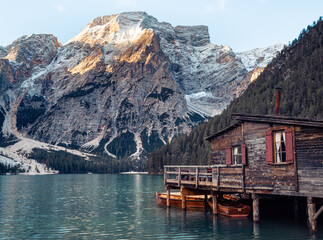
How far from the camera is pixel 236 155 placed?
36.8 metres

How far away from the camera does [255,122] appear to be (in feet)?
111

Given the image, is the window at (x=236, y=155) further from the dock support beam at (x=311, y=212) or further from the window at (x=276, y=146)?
the dock support beam at (x=311, y=212)

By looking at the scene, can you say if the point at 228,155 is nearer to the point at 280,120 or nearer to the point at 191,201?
the point at 280,120

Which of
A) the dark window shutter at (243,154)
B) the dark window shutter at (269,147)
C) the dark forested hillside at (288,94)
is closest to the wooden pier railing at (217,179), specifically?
the dark window shutter at (243,154)

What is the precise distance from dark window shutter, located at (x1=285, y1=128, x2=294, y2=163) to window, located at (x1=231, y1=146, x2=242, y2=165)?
22.5ft

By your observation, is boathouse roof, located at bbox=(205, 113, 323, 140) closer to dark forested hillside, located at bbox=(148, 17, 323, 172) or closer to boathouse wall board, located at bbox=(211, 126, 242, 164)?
boathouse wall board, located at bbox=(211, 126, 242, 164)

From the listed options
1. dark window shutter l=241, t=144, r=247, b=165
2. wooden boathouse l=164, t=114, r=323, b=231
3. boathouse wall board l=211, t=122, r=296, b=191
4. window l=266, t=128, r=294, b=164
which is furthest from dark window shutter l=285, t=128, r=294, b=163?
dark window shutter l=241, t=144, r=247, b=165

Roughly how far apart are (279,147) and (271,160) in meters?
1.30

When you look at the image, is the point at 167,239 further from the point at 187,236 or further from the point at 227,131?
the point at 227,131

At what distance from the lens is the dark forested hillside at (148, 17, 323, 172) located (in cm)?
14438

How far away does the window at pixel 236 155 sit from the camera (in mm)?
36438

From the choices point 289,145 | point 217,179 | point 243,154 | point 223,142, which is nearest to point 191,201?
point 217,179

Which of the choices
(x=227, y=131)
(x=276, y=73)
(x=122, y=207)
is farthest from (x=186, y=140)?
(x=227, y=131)

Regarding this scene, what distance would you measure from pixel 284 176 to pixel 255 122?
5.86 meters
